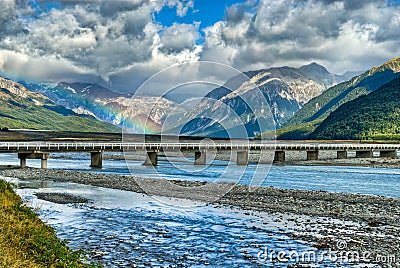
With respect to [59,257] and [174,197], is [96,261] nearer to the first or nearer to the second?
[59,257]

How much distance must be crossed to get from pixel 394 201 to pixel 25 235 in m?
31.7

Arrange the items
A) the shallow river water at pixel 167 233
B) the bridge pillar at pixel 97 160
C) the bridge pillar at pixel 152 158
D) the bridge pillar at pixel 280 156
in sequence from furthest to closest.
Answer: the bridge pillar at pixel 280 156
the bridge pillar at pixel 152 158
the bridge pillar at pixel 97 160
the shallow river water at pixel 167 233

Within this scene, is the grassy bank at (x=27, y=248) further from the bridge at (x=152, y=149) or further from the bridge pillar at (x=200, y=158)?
the bridge pillar at (x=200, y=158)

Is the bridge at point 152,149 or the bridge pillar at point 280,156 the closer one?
the bridge at point 152,149

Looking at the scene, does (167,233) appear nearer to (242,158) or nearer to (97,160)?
(97,160)

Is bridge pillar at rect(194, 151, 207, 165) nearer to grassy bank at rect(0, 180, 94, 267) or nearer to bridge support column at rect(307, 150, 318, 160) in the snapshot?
bridge support column at rect(307, 150, 318, 160)

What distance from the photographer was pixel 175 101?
25.8 metres

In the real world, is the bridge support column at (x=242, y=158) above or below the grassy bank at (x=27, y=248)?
above

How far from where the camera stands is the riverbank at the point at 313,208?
23234 mm

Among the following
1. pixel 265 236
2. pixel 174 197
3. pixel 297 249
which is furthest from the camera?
pixel 174 197

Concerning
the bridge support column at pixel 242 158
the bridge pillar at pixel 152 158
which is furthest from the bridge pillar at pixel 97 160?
the bridge support column at pixel 242 158

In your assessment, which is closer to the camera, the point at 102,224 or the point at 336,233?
the point at 336,233

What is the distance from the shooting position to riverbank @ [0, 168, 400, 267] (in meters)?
23.2

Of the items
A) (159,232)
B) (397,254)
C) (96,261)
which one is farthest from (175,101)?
(397,254)
